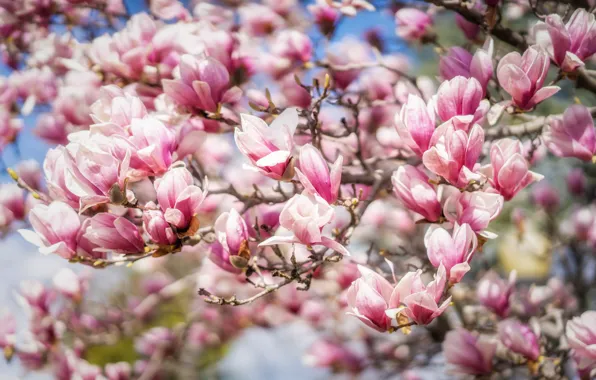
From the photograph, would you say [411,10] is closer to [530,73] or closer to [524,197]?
[530,73]

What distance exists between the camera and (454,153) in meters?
0.80

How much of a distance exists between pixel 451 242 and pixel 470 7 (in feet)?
2.06

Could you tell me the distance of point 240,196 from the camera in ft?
3.57

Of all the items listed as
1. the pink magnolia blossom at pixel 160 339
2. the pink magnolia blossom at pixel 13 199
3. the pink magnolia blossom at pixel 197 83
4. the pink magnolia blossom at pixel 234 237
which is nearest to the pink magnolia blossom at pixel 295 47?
the pink magnolia blossom at pixel 197 83

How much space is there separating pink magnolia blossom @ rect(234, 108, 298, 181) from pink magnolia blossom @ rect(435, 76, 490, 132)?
0.83 ft

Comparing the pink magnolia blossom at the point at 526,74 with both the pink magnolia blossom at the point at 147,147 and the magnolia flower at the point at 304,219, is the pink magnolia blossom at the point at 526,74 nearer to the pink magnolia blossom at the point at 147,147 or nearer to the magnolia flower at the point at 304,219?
the magnolia flower at the point at 304,219

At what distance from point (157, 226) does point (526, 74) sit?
2.26 ft

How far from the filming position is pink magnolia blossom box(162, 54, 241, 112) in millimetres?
981

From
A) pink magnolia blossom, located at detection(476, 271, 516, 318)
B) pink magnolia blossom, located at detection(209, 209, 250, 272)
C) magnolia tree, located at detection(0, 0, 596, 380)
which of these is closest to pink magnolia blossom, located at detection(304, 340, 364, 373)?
magnolia tree, located at detection(0, 0, 596, 380)

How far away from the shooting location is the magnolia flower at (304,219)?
0.78 metres

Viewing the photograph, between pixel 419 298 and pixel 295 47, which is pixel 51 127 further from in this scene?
pixel 419 298

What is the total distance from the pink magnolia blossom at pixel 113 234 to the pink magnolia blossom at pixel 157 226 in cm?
3

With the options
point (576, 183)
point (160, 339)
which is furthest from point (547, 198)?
point (160, 339)

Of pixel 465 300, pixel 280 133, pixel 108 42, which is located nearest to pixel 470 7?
pixel 280 133
